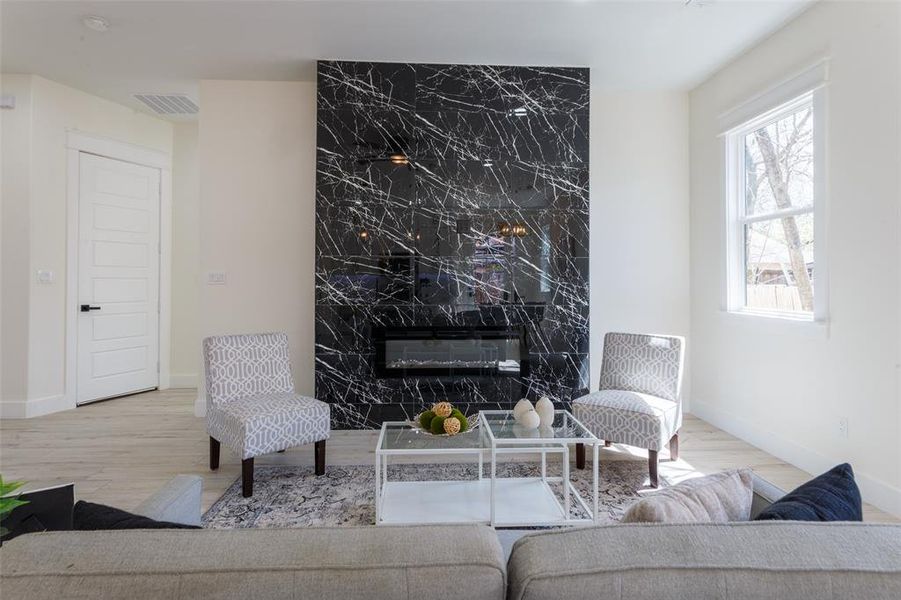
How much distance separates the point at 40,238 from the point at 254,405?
2984 mm

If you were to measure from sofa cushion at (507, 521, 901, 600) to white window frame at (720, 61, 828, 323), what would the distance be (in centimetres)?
271

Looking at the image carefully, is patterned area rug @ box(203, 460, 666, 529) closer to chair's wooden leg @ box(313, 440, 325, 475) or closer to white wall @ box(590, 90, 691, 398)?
chair's wooden leg @ box(313, 440, 325, 475)

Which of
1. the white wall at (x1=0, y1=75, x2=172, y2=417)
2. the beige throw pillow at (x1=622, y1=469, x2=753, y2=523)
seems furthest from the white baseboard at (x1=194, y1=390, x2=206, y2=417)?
the beige throw pillow at (x1=622, y1=469, x2=753, y2=523)

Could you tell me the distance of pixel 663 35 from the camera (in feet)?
10.5

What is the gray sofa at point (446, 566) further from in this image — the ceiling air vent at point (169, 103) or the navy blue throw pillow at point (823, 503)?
the ceiling air vent at point (169, 103)

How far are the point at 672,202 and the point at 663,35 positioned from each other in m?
1.43

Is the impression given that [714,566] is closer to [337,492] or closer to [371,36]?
[337,492]

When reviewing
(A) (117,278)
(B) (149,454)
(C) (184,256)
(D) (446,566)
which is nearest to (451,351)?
(B) (149,454)

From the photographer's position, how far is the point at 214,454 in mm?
2832

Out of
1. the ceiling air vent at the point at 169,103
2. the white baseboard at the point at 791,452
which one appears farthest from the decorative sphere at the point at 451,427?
the ceiling air vent at the point at 169,103

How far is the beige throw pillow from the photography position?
31.9 inches

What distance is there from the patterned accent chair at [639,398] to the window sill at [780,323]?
0.71m

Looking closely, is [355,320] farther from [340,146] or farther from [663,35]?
[663,35]

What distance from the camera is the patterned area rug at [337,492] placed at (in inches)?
88.3
